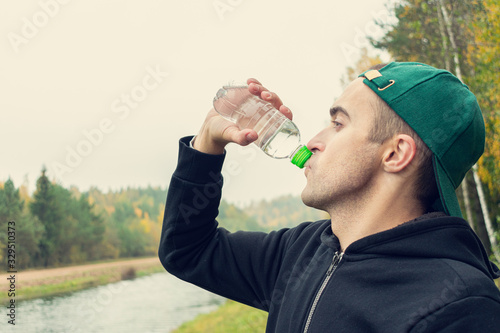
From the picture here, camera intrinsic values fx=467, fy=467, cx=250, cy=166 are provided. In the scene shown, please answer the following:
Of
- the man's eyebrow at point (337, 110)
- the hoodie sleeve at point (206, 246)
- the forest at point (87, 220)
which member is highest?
the man's eyebrow at point (337, 110)

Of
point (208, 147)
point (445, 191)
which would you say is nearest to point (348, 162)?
point (445, 191)

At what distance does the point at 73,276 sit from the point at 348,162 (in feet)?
87.3

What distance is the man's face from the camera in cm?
166

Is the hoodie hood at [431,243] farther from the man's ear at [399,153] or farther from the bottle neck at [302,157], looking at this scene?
the bottle neck at [302,157]

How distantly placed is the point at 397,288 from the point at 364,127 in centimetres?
59

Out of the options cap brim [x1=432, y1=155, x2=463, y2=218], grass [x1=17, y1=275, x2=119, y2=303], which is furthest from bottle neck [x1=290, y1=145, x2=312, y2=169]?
grass [x1=17, y1=275, x2=119, y2=303]

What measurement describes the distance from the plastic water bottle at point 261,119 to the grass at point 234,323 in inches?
366

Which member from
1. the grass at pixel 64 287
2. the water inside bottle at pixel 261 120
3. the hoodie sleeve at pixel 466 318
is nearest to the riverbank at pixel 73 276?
the grass at pixel 64 287

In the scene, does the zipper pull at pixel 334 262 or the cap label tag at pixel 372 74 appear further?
the cap label tag at pixel 372 74

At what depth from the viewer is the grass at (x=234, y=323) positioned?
12411mm

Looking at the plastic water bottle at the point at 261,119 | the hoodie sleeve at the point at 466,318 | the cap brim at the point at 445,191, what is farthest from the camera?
the plastic water bottle at the point at 261,119

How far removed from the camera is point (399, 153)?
5.40 ft

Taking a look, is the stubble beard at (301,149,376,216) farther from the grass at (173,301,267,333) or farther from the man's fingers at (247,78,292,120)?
the grass at (173,301,267,333)

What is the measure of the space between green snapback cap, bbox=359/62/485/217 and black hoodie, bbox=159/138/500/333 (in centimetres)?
14
